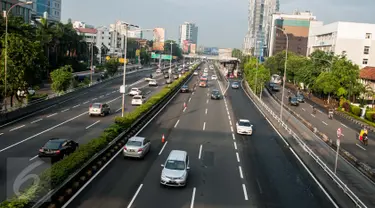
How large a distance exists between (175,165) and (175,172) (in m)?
0.73

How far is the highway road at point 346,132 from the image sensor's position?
33509mm

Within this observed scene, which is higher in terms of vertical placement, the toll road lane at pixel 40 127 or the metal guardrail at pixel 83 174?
the metal guardrail at pixel 83 174

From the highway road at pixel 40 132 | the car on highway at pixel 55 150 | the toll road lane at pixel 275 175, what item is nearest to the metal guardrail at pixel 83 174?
the highway road at pixel 40 132

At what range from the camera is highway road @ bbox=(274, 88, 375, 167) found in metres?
33.5

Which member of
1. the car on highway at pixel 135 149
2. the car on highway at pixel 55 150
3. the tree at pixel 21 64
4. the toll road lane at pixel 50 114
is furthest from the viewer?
the tree at pixel 21 64

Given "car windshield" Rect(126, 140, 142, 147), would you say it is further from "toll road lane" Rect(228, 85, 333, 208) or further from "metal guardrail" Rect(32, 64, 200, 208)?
"toll road lane" Rect(228, 85, 333, 208)

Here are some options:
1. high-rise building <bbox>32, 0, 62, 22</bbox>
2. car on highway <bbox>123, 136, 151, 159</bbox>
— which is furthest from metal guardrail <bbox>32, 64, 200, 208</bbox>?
high-rise building <bbox>32, 0, 62, 22</bbox>

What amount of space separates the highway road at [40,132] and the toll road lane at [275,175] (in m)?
11.8

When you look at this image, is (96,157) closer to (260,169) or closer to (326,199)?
(260,169)

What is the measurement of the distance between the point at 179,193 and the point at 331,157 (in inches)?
565

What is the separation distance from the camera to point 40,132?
32375mm

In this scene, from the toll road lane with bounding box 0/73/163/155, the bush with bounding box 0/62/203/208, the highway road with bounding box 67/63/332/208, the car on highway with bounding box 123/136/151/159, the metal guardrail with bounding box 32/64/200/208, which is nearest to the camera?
the bush with bounding box 0/62/203/208

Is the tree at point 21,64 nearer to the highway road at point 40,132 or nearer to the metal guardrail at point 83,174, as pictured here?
the highway road at point 40,132

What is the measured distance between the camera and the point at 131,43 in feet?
647
